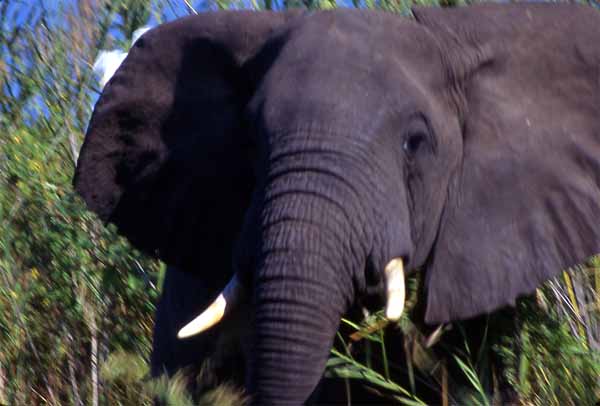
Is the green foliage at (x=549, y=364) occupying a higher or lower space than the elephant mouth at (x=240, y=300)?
lower

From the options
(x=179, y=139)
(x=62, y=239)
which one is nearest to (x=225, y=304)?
(x=179, y=139)

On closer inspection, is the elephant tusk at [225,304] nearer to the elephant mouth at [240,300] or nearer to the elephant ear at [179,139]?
the elephant mouth at [240,300]

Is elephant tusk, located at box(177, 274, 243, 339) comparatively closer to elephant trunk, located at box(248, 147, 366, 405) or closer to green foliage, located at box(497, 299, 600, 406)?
elephant trunk, located at box(248, 147, 366, 405)

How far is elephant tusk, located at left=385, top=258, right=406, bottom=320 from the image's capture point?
324cm

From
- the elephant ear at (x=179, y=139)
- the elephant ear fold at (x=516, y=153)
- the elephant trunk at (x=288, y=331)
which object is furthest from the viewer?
the elephant ear at (x=179, y=139)

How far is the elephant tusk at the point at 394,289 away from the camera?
10.6 ft

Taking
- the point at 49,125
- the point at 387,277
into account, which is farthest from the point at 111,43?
the point at 387,277

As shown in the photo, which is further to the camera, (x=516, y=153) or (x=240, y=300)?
(x=516, y=153)

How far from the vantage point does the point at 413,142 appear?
3447mm

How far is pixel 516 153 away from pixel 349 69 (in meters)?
0.47

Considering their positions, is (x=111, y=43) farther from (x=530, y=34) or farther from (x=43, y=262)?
(x=530, y=34)

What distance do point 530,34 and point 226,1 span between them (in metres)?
1.27

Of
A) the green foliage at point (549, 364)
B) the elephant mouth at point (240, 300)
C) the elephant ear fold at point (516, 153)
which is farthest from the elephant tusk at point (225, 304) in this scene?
the green foliage at point (549, 364)

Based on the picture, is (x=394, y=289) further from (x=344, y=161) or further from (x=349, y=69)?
(x=349, y=69)
